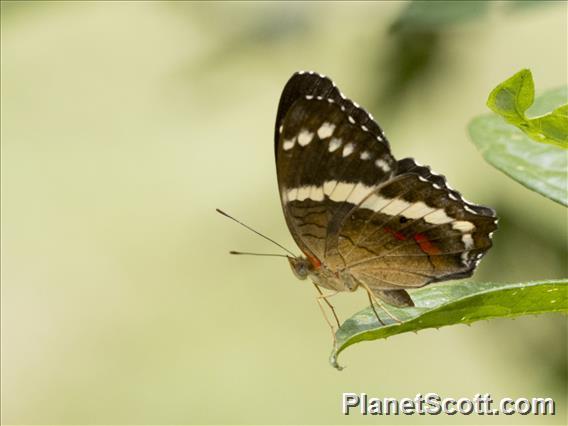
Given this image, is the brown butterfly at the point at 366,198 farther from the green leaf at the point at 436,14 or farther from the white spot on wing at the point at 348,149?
the green leaf at the point at 436,14

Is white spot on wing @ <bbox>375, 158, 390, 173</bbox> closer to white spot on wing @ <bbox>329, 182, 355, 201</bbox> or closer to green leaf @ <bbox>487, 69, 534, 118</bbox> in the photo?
white spot on wing @ <bbox>329, 182, 355, 201</bbox>

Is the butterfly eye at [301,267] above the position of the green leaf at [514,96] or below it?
below

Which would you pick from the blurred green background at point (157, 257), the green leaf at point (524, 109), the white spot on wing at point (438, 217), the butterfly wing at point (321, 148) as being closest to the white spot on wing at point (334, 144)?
the butterfly wing at point (321, 148)

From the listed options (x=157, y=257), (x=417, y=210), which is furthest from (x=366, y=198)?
(x=157, y=257)

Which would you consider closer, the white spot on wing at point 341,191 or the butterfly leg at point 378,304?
the butterfly leg at point 378,304

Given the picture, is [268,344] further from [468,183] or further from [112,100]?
[468,183]

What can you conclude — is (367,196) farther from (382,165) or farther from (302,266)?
(302,266)

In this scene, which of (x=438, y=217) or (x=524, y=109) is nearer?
(x=524, y=109)
